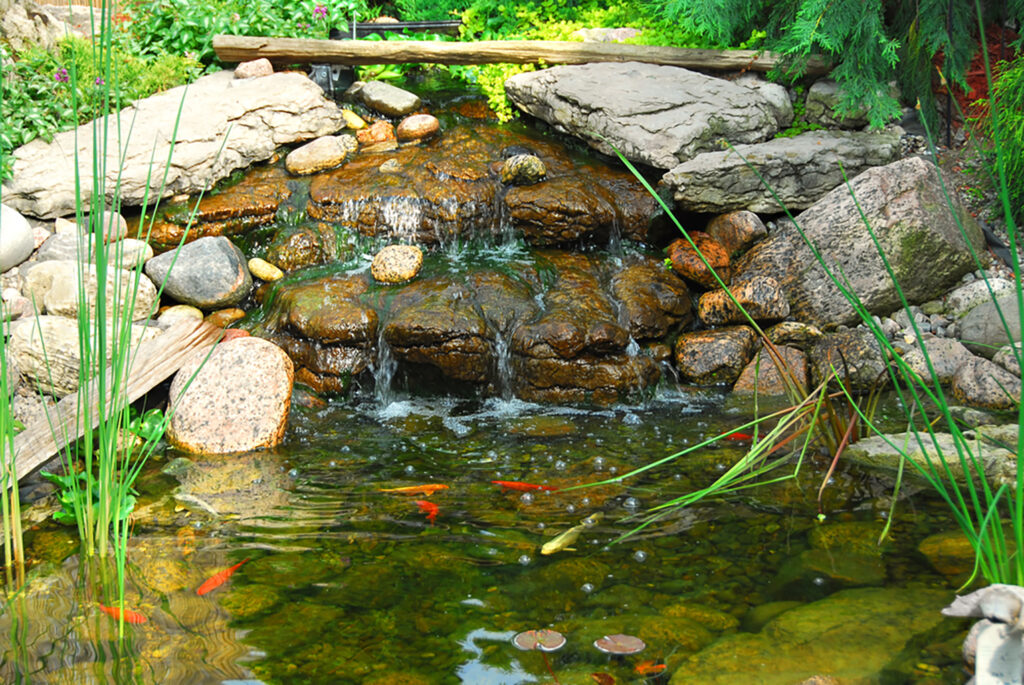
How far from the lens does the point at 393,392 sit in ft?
18.9

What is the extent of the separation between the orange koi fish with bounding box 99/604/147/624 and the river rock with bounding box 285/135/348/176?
5551mm

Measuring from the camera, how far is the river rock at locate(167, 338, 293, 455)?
4.44m

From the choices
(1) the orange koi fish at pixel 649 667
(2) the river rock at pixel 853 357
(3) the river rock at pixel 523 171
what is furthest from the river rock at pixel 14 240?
(2) the river rock at pixel 853 357

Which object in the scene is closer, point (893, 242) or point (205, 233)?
point (893, 242)

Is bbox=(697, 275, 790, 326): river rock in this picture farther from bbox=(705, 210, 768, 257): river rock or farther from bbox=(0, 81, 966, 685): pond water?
bbox=(0, 81, 966, 685): pond water

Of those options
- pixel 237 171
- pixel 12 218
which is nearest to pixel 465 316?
pixel 237 171

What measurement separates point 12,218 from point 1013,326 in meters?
7.82

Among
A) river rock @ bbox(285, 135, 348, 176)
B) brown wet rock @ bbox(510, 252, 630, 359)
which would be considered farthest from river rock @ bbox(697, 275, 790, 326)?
river rock @ bbox(285, 135, 348, 176)

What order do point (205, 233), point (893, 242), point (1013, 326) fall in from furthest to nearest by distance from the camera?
point (205, 233)
point (893, 242)
point (1013, 326)

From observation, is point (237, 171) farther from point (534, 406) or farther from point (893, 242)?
point (893, 242)

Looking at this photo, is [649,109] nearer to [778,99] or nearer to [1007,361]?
[778,99]

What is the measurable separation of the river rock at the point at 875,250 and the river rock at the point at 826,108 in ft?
4.56

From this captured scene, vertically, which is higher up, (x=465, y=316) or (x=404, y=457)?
(x=465, y=316)

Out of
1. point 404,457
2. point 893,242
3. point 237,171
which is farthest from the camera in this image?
point 237,171
